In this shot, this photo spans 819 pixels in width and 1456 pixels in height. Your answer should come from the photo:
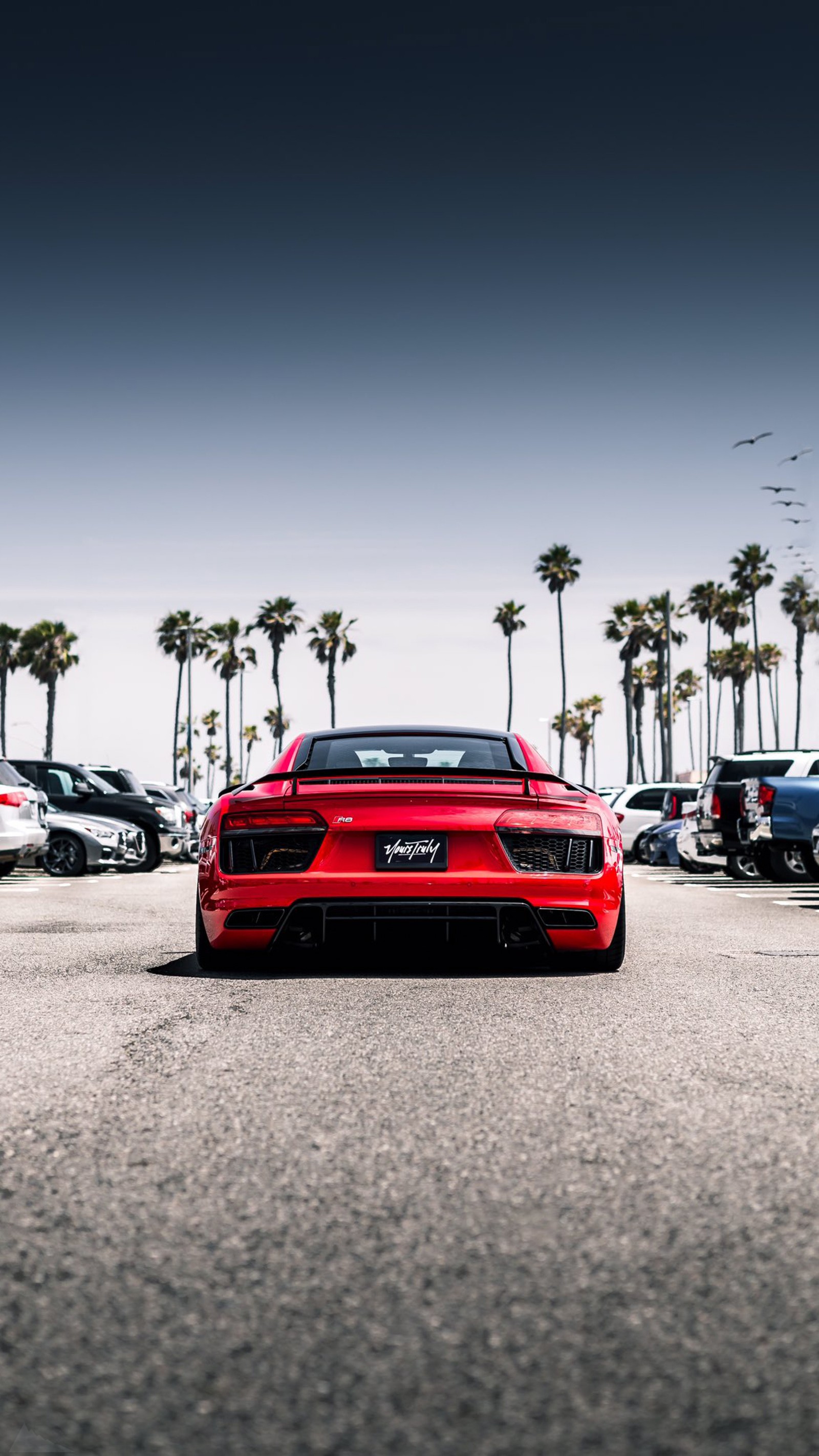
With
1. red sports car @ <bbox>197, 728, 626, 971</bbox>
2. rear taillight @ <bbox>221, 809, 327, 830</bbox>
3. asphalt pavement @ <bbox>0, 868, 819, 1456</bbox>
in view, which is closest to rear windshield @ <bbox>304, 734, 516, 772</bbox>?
red sports car @ <bbox>197, 728, 626, 971</bbox>

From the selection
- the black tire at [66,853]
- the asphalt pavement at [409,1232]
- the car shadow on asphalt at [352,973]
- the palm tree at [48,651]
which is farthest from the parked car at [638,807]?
the palm tree at [48,651]

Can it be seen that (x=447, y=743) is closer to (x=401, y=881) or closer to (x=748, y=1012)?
(x=401, y=881)

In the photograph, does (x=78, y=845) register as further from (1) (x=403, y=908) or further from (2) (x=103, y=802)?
(1) (x=403, y=908)

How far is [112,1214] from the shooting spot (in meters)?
3.26

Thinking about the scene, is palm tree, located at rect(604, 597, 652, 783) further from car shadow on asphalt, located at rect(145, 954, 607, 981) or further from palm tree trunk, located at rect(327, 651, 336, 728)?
car shadow on asphalt, located at rect(145, 954, 607, 981)

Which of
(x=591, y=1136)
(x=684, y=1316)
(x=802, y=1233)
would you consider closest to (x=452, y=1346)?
(x=684, y=1316)

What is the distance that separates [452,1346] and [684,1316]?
458 millimetres

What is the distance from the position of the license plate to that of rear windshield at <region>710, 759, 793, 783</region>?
12774 mm

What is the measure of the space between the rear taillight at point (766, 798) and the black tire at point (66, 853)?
10.4 m

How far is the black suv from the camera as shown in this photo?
23.3 metres

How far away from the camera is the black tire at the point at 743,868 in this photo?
18.8m

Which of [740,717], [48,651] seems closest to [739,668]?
[740,717]

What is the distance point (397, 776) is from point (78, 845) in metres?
15.1

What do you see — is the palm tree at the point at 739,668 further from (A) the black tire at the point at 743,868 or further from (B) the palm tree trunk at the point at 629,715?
(A) the black tire at the point at 743,868
